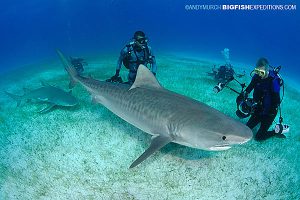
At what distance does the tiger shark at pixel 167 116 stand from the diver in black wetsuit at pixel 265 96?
1.94m

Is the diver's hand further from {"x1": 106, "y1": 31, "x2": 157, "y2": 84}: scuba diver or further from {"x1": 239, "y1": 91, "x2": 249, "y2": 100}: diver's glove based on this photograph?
{"x1": 106, "y1": 31, "x2": 157, "y2": 84}: scuba diver

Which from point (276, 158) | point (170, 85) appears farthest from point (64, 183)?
point (170, 85)

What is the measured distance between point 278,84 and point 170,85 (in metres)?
5.43

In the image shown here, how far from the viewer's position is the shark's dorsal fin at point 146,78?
538 centimetres

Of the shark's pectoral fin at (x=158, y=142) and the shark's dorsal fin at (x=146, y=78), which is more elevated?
the shark's dorsal fin at (x=146, y=78)

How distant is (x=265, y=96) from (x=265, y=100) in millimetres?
93

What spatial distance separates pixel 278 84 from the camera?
5738mm

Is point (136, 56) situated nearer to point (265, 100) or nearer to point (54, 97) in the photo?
point (54, 97)

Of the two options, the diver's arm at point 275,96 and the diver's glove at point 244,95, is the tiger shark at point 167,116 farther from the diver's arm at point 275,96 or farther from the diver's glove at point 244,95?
the diver's glove at point 244,95

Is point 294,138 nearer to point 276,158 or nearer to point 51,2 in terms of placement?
point 276,158

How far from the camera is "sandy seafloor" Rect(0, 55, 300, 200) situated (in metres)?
4.68

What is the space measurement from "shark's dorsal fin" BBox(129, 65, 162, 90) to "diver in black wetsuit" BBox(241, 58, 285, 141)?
7.31 ft

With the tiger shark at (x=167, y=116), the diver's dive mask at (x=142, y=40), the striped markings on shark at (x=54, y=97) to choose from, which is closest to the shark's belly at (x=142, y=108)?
the tiger shark at (x=167, y=116)

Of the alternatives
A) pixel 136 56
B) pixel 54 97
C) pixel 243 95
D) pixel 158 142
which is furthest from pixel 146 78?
pixel 54 97
